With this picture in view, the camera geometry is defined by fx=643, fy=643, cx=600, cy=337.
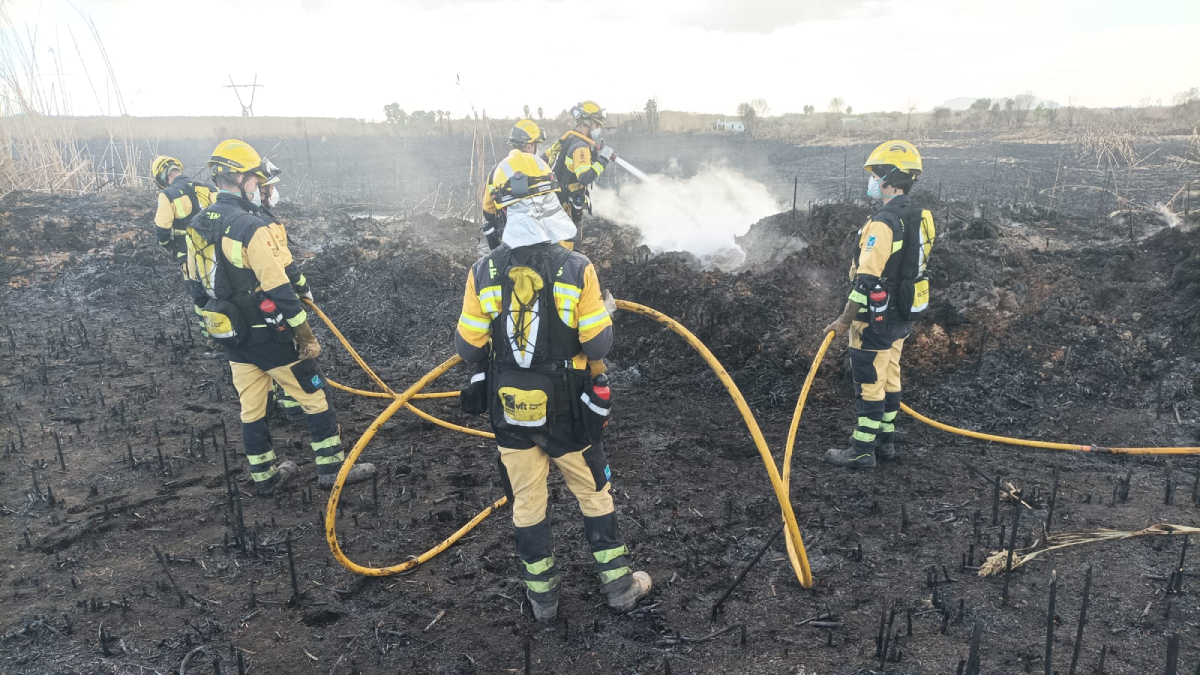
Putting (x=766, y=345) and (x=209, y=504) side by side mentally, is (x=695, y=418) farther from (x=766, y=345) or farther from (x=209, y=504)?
(x=209, y=504)

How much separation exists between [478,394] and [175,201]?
6494mm

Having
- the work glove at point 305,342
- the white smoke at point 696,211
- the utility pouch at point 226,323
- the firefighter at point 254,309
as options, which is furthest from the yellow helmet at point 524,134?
the white smoke at point 696,211

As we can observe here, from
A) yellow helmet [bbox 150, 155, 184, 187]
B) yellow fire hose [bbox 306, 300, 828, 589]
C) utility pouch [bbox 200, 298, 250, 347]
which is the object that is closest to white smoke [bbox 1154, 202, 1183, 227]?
yellow fire hose [bbox 306, 300, 828, 589]

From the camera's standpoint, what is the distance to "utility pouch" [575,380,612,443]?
142 inches

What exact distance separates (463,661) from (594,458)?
133cm

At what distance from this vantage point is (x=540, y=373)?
3598 mm

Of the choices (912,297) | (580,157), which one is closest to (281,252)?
(580,157)

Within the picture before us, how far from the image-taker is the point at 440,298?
10.3 meters

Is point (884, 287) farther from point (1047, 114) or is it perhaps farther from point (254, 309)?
point (1047, 114)

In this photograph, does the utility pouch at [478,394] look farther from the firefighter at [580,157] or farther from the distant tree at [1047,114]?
the distant tree at [1047,114]

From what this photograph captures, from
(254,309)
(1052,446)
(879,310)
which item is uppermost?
(254,309)

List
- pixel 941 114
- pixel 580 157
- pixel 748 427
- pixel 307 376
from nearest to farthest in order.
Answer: pixel 748 427 → pixel 307 376 → pixel 580 157 → pixel 941 114

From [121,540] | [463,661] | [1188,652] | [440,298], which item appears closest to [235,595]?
[121,540]

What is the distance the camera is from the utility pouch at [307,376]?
17.5ft
